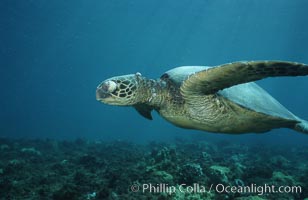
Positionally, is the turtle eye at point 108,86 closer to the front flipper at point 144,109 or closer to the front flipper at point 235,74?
the front flipper at point 235,74

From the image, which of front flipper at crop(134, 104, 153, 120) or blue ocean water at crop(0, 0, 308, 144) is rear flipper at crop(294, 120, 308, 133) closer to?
front flipper at crop(134, 104, 153, 120)

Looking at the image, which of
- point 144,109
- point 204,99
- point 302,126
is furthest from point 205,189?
point 302,126

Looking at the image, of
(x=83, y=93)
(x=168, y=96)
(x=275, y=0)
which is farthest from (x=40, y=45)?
(x=83, y=93)

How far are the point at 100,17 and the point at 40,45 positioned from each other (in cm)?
1990

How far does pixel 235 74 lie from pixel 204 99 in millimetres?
997

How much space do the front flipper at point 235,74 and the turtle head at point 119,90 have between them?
841 millimetres

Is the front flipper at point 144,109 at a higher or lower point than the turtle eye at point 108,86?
lower

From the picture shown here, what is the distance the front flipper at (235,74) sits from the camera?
2.87 metres

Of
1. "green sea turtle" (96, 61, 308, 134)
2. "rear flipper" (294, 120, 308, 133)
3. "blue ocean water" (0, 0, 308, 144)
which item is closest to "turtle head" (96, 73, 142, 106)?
"green sea turtle" (96, 61, 308, 134)

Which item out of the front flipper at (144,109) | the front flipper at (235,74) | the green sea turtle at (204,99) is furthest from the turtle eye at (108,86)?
the front flipper at (144,109)

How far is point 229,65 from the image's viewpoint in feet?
10.2

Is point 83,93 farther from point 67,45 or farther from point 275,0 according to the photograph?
point 275,0

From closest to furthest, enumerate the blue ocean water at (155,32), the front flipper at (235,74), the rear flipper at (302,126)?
the front flipper at (235,74), the rear flipper at (302,126), the blue ocean water at (155,32)

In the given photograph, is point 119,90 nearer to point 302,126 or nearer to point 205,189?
point 205,189
